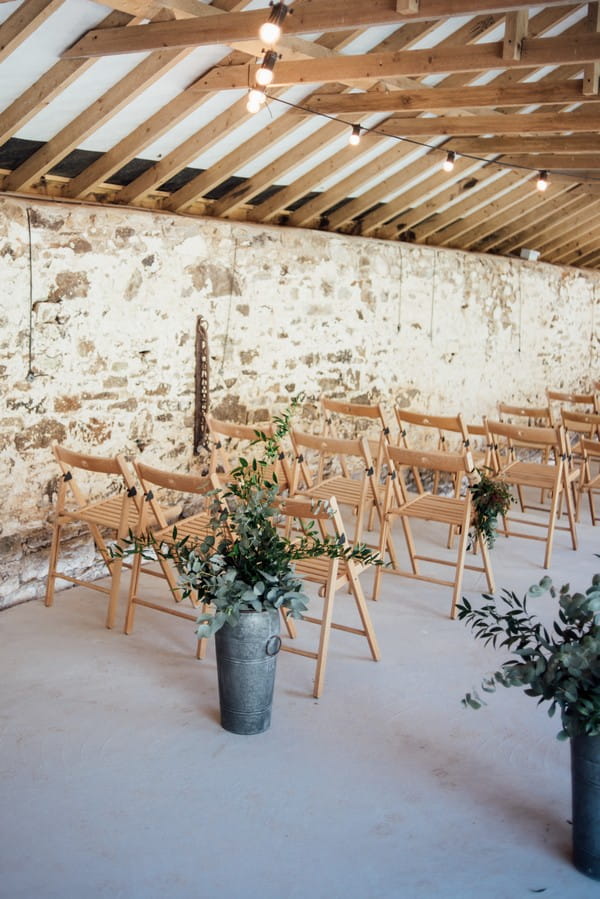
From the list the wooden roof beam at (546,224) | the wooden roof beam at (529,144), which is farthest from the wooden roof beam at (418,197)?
the wooden roof beam at (546,224)

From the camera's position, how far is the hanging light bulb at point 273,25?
300 centimetres

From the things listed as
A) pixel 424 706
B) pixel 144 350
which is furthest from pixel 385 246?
pixel 424 706

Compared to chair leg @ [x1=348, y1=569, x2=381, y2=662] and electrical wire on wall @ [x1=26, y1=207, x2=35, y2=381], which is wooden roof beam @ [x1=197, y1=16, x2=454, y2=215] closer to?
electrical wire on wall @ [x1=26, y1=207, x2=35, y2=381]

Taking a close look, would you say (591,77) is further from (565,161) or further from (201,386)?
(201,386)

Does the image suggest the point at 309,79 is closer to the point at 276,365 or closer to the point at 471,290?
the point at 276,365

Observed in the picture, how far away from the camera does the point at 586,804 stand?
2.49m

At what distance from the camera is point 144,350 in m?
5.18

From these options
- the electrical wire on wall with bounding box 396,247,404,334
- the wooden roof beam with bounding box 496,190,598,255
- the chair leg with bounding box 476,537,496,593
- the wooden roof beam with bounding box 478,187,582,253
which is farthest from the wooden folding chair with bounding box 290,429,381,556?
the wooden roof beam with bounding box 496,190,598,255

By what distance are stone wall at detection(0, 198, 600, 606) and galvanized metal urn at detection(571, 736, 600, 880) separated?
3112 millimetres

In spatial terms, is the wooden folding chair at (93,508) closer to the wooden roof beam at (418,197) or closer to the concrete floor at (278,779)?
the concrete floor at (278,779)

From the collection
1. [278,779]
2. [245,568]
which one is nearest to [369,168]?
[245,568]

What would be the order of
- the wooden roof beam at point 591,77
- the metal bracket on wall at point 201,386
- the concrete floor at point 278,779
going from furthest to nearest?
the metal bracket on wall at point 201,386 < the wooden roof beam at point 591,77 < the concrete floor at point 278,779

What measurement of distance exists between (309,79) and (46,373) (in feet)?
6.68

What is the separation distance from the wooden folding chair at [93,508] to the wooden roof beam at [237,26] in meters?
1.77
